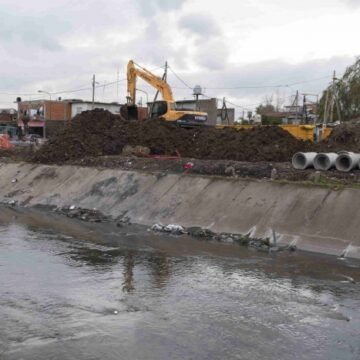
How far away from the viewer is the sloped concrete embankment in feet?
46.0

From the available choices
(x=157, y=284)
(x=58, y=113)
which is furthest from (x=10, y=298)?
(x=58, y=113)

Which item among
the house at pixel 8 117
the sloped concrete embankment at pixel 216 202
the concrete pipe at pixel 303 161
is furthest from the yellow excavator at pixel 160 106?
the house at pixel 8 117

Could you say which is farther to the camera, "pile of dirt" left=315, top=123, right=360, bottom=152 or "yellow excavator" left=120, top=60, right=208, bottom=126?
"yellow excavator" left=120, top=60, right=208, bottom=126

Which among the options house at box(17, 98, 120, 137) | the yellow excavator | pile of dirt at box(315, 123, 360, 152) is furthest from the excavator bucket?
house at box(17, 98, 120, 137)

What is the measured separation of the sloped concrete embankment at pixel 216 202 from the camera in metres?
14.0

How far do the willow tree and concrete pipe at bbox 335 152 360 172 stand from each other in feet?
133

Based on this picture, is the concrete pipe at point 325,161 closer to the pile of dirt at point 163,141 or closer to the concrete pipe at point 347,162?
the concrete pipe at point 347,162

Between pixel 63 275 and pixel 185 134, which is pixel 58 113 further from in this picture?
pixel 63 275

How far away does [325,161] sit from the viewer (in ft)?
60.0

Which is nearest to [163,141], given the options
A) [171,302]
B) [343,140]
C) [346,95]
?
[343,140]

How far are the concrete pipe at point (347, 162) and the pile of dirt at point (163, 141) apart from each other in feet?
16.1

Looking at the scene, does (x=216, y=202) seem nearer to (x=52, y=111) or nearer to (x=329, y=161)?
(x=329, y=161)

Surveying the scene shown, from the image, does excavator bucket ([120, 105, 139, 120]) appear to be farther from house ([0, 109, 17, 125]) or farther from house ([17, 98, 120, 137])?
house ([0, 109, 17, 125])

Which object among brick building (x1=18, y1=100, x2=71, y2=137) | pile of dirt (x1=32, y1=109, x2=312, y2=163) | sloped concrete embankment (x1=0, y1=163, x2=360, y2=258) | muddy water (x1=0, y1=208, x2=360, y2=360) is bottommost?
muddy water (x1=0, y1=208, x2=360, y2=360)
